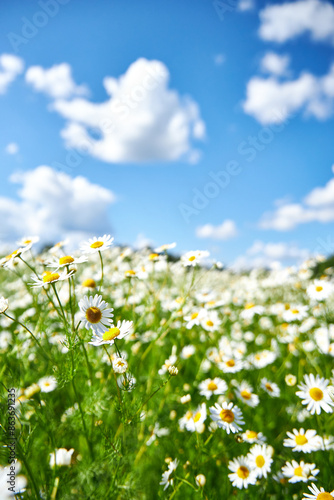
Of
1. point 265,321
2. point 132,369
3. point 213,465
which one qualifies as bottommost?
point 213,465

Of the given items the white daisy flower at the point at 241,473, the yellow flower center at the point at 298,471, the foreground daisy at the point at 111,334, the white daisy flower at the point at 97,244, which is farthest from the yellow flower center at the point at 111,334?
the yellow flower center at the point at 298,471

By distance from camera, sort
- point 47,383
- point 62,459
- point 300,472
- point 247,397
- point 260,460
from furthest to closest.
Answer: point 47,383, point 247,397, point 260,460, point 300,472, point 62,459

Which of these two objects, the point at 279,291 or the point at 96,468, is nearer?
the point at 96,468

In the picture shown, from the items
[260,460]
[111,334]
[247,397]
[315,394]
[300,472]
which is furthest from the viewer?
[247,397]

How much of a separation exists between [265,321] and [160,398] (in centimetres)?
310

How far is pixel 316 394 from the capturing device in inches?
70.9

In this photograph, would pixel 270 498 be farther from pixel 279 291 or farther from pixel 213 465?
pixel 279 291

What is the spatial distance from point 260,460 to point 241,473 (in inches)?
4.9

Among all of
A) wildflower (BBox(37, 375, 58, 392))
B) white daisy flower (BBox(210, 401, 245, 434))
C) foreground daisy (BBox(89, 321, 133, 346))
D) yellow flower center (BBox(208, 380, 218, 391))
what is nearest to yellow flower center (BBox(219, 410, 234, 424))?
white daisy flower (BBox(210, 401, 245, 434))

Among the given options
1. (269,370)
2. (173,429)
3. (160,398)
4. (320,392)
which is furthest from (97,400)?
(269,370)

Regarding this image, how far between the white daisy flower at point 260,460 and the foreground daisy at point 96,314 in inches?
41.9

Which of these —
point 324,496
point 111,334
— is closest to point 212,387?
point 324,496

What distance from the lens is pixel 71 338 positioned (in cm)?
139

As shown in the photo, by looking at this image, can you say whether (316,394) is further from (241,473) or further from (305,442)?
(241,473)
